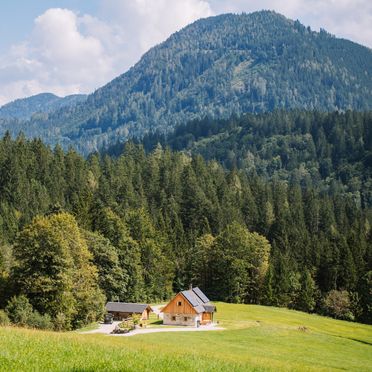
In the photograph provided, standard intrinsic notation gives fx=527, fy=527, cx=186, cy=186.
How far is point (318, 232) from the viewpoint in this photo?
6201 inches

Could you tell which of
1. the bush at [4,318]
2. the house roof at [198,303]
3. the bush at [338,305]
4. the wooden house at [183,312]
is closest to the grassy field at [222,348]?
the house roof at [198,303]

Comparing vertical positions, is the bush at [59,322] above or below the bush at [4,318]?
below

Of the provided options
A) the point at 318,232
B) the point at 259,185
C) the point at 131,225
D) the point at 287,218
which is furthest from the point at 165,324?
the point at 259,185

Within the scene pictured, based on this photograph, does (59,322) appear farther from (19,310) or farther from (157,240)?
(157,240)

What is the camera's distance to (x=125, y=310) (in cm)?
7988

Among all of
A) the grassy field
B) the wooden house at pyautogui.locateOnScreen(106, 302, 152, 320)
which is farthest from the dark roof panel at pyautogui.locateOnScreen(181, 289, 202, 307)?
the wooden house at pyautogui.locateOnScreen(106, 302, 152, 320)

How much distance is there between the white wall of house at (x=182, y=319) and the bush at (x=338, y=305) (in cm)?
3822

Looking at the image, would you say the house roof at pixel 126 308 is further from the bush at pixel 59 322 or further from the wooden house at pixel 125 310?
the bush at pixel 59 322

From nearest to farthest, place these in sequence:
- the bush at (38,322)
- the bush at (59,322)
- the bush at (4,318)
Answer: the bush at (4,318), the bush at (38,322), the bush at (59,322)

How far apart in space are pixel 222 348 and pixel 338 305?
205 ft

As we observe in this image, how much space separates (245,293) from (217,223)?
3283cm

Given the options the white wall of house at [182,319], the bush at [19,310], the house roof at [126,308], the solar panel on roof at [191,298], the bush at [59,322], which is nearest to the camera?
the bush at [19,310]

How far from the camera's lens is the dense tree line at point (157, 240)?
62.5m

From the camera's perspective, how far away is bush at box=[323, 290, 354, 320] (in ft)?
341
